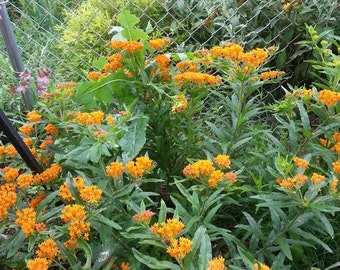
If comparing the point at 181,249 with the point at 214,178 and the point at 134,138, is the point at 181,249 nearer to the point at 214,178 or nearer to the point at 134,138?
the point at 214,178

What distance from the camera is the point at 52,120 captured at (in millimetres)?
1729

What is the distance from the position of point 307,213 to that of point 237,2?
2.07 metres

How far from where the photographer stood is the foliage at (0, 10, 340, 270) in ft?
4.69

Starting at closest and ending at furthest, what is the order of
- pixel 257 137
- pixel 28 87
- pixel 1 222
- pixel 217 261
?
pixel 217 261 → pixel 1 222 → pixel 257 137 → pixel 28 87

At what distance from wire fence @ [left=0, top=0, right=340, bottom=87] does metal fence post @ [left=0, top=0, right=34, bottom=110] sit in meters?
0.50

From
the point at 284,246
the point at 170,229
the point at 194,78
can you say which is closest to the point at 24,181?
the point at 170,229

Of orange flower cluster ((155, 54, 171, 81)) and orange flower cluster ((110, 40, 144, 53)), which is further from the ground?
orange flower cluster ((110, 40, 144, 53))

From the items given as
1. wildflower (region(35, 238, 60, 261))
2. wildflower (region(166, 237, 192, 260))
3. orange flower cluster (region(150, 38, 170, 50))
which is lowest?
wildflower (region(166, 237, 192, 260))

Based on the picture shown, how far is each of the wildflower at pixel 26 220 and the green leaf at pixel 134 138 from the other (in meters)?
0.40

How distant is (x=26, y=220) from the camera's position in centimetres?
144

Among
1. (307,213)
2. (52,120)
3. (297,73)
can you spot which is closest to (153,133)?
(52,120)

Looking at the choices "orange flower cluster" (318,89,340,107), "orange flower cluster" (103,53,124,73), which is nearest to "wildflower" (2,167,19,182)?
"orange flower cluster" (103,53,124,73)

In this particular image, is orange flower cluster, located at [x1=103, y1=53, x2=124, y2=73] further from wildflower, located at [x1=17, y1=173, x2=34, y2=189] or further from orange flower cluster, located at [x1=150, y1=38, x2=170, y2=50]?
wildflower, located at [x1=17, y1=173, x2=34, y2=189]

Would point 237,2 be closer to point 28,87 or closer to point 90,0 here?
point 90,0
